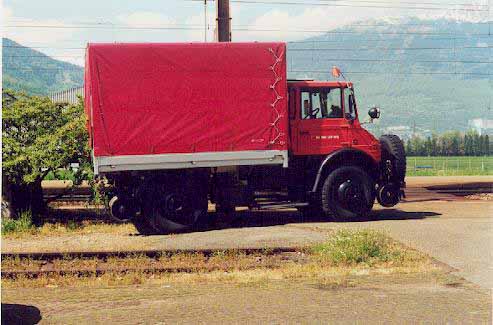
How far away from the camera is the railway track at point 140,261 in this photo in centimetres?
1087

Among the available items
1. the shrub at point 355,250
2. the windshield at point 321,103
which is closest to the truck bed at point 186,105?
the windshield at point 321,103

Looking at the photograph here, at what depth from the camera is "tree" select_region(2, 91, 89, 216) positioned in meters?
16.1

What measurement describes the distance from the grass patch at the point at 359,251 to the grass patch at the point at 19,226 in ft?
24.3

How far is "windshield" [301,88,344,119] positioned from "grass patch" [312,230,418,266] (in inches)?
190

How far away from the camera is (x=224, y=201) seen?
16.0 m

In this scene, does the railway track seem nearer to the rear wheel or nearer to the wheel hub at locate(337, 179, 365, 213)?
the rear wheel

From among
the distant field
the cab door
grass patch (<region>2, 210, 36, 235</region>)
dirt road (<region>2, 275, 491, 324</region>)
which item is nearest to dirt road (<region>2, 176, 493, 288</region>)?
grass patch (<region>2, 210, 36, 235</region>)

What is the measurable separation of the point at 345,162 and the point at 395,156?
1319 mm

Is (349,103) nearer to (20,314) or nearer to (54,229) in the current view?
(54,229)

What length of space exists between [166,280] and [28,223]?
695 centimetres

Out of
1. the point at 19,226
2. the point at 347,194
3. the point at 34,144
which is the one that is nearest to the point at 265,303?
the point at 347,194

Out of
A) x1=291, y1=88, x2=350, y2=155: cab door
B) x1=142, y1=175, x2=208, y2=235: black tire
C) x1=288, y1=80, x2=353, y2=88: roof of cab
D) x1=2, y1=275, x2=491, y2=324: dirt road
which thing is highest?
x1=288, y1=80, x2=353, y2=88: roof of cab

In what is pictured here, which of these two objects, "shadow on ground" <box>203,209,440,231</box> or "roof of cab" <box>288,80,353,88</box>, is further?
"shadow on ground" <box>203,209,440,231</box>

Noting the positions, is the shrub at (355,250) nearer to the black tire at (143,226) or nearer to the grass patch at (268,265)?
the grass patch at (268,265)
